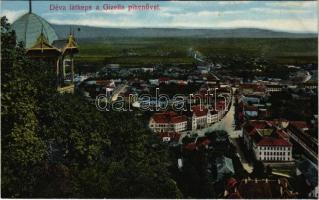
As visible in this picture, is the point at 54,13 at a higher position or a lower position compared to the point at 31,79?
Answer: higher

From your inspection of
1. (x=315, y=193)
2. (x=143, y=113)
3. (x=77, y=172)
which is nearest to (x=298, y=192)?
(x=315, y=193)

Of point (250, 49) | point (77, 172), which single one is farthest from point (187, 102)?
point (77, 172)

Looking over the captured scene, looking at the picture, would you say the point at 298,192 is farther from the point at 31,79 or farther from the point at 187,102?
the point at 31,79

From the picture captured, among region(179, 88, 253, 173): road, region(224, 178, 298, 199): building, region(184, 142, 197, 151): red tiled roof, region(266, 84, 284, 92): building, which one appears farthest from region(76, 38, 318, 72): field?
region(224, 178, 298, 199): building

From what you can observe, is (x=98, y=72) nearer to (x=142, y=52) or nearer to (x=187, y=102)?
(x=142, y=52)

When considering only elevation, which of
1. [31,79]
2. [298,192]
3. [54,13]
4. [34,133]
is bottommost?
[298,192]

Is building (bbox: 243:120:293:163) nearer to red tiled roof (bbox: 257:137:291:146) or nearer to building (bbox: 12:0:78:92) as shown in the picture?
red tiled roof (bbox: 257:137:291:146)
